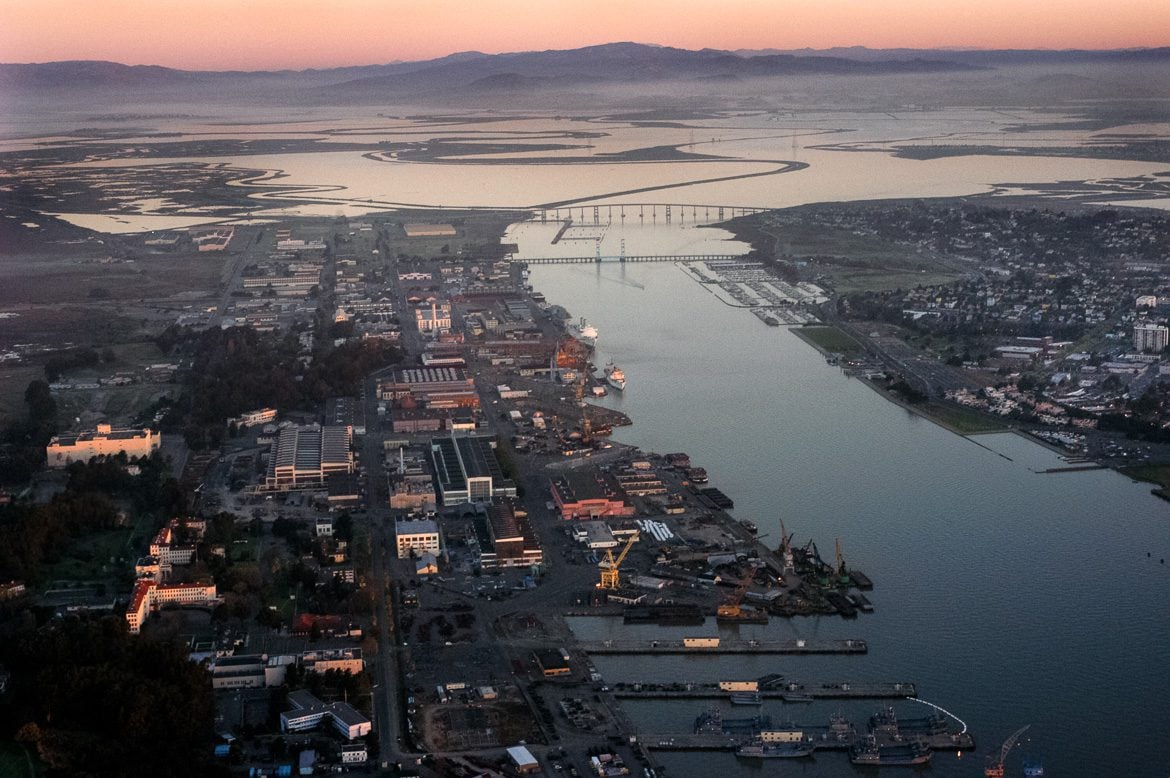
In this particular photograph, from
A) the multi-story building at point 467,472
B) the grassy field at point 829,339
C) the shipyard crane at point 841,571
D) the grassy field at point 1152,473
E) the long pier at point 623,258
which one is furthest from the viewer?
the long pier at point 623,258

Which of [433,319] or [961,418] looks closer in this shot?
[961,418]

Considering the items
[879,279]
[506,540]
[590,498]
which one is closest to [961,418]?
[590,498]

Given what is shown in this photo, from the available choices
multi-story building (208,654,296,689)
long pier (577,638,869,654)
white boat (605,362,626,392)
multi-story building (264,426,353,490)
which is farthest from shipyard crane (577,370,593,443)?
multi-story building (208,654,296,689)

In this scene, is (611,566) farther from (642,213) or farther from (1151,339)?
(642,213)

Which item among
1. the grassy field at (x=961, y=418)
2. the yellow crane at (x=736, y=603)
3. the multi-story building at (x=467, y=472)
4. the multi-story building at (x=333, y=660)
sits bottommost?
the yellow crane at (x=736, y=603)

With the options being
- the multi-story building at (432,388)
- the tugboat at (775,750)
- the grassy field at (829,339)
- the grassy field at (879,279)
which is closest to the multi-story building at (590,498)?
the multi-story building at (432,388)

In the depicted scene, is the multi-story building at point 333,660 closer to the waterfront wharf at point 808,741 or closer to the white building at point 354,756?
the white building at point 354,756
